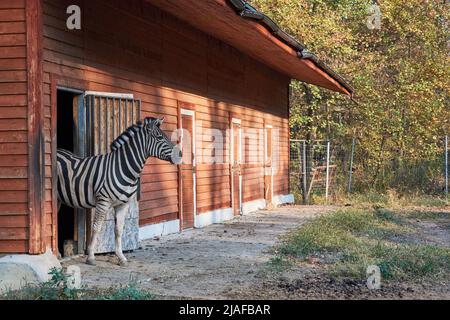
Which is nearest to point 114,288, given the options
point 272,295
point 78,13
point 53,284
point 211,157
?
point 53,284

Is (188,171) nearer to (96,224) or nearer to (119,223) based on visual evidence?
(119,223)

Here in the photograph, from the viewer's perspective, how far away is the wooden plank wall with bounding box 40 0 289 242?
8.41 m

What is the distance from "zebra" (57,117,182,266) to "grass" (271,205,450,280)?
2.10 metres

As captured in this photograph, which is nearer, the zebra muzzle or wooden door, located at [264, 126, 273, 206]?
the zebra muzzle

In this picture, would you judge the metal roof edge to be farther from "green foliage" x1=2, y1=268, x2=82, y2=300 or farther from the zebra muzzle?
"green foliage" x1=2, y1=268, x2=82, y2=300

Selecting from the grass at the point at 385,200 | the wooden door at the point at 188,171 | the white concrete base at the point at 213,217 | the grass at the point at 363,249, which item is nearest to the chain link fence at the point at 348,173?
the grass at the point at 385,200

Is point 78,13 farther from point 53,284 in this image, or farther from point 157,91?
point 53,284

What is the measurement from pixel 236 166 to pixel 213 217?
2164 mm

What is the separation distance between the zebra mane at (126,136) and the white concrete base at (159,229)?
2.15m

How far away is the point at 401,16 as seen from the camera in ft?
82.2

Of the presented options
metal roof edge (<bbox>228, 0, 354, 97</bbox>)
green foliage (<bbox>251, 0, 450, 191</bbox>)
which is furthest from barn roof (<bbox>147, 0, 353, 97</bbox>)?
green foliage (<bbox>251, 0, 450, 191</bbox>)

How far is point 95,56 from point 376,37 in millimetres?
19016

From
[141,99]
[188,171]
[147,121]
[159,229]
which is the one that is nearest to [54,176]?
[147,121]

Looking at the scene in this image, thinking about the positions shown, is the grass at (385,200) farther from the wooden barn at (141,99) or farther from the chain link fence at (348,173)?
the wooden barn at (141,99)
